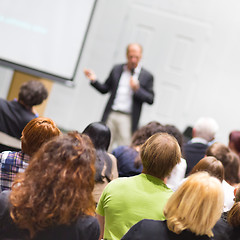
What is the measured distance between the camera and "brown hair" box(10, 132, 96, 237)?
1524 mm

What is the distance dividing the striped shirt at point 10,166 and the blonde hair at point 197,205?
84 centimetres

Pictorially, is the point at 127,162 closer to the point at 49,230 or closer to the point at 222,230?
the point at 222,230

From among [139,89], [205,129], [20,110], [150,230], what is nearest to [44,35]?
[139,89]

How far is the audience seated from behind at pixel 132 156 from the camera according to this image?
2947 mm

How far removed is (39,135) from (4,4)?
3.27 m

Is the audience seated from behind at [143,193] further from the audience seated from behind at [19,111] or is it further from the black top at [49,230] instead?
the audience seated from behind at [19,111]

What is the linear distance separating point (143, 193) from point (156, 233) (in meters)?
0.37

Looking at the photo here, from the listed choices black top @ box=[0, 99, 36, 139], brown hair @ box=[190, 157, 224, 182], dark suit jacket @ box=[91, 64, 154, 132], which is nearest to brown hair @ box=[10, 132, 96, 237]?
brown hair @ box=[190, 157, 224, 182]

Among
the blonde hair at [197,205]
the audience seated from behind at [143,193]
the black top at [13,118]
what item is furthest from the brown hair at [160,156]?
the black top at [13,118]

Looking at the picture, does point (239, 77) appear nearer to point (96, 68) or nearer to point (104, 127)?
point (96, 68)

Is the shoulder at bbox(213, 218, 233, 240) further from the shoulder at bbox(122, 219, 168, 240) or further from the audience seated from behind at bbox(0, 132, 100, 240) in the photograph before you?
the audience seated from behind at bbox(0, 132, 100, 240)

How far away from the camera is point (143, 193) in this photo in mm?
2053

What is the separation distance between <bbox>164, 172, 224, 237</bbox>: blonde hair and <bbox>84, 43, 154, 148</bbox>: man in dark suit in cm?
297

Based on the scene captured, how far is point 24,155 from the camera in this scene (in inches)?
85.2
